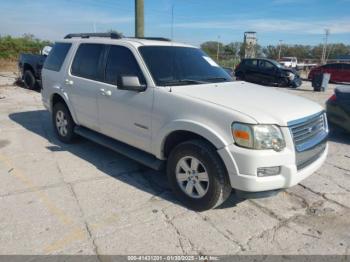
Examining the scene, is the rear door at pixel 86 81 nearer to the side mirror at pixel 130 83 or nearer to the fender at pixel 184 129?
the side mirror at pixel 130 83

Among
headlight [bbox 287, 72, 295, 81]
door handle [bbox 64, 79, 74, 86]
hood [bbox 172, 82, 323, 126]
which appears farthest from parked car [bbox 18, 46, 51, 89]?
headlight [bbox 287, 72, 295, 81]

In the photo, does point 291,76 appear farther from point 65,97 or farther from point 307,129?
point 307,129

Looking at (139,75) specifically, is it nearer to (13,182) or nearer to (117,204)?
(117,204)

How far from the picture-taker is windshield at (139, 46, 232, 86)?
3.94 m

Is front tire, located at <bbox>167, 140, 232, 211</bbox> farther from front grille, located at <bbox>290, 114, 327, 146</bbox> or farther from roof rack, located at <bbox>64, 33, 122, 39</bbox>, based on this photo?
roof rack, located at <bbox>64, 33, 122, 39</bbox>

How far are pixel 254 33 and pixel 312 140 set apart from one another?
31.7m

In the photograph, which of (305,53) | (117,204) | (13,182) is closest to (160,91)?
(117,204)

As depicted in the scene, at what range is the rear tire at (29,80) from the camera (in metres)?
12.5

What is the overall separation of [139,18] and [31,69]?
18.0ft

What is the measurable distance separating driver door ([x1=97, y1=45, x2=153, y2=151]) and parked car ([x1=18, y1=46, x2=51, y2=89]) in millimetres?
8647

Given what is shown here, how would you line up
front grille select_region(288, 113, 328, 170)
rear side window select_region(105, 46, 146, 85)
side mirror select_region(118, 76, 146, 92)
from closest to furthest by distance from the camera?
front grille select_region(288, 113, 328, 170)
side mirror select_region(118, 76, 146, 92)
rear side window select_region(105, 46, 146, 85)

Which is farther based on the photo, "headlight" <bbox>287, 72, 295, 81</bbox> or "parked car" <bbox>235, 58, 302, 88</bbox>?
"parked car" <bbox>235, 58, 302, 88</bbox>

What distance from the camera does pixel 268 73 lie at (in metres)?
18.0

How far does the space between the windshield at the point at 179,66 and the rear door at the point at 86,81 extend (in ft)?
3.13
